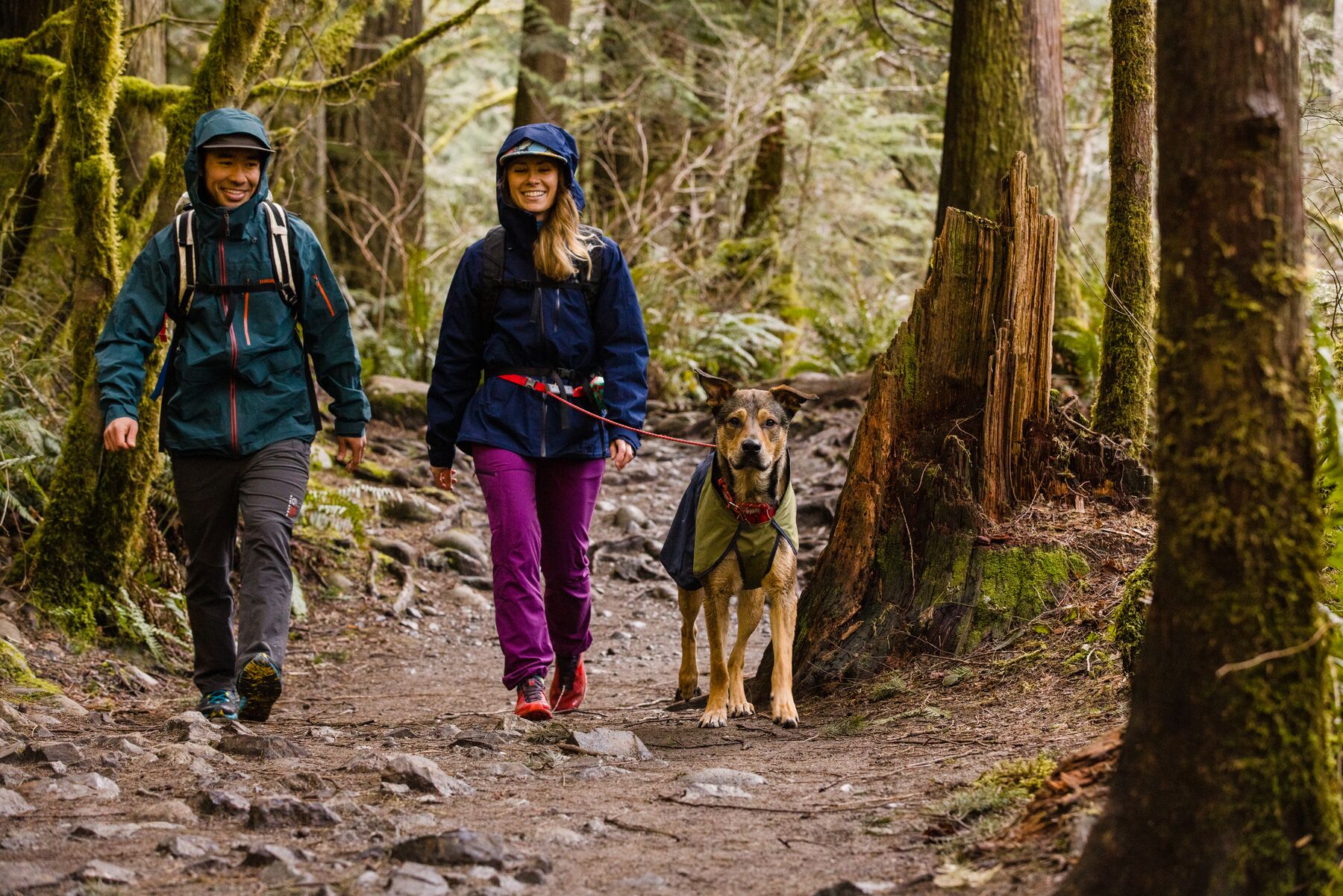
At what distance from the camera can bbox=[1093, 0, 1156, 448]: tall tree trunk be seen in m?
6.25

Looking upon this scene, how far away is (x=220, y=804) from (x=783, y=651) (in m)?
2.84

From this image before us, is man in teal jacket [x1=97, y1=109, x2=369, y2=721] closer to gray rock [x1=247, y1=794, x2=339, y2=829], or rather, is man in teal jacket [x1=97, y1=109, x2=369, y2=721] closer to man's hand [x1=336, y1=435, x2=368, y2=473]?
man's hand [x1=336, y1=435, x2=368, y2=473]

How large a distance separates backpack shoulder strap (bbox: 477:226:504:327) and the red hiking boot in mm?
1872

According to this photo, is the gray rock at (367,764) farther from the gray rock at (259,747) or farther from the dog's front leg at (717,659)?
the dog's front leg at (717,659)

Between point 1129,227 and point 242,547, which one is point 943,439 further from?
point 242,547

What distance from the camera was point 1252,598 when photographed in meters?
2.51

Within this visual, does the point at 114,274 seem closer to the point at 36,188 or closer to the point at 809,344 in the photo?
the point at 36,188

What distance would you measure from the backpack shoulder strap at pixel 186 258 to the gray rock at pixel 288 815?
270 centimetres

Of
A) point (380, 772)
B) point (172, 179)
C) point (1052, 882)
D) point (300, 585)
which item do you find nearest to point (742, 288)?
point (300, 585)

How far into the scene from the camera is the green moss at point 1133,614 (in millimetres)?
4492

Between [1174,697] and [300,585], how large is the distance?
7.34 meters

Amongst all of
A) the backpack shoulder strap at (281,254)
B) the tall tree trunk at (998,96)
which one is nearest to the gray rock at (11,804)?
the backpack shoulder strap at (281,254)

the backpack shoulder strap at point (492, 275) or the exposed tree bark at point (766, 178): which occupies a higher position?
the exposed tree bark at point (766, 178)

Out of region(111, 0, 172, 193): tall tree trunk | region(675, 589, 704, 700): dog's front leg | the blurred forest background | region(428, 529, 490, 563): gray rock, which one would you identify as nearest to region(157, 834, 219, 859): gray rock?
region(675, 589, 704, 700): dog's front leg
